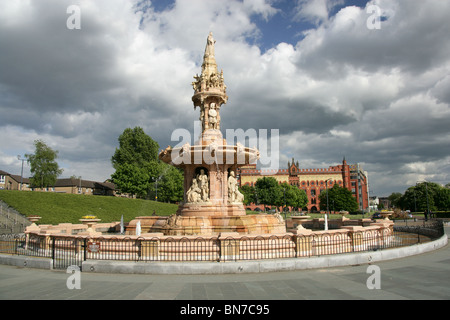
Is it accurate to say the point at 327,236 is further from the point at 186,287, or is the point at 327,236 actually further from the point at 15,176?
the point at 15,176

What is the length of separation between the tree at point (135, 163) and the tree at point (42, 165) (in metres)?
13.3

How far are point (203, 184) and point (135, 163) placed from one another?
57.6 m

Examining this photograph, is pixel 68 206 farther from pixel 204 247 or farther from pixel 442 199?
pixel 442 199

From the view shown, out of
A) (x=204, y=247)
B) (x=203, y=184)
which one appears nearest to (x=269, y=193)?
(x=203, y=184)

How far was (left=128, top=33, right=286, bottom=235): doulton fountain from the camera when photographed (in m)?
16.1

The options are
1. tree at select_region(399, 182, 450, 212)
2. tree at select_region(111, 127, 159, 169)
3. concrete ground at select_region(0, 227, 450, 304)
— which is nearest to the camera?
concrete ground at select_region(0, 227, 450, 304)

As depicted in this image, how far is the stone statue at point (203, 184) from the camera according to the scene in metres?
17.9

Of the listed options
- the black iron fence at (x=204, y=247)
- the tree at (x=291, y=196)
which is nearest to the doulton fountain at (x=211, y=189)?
the black iron fence at (x=204, y=247)

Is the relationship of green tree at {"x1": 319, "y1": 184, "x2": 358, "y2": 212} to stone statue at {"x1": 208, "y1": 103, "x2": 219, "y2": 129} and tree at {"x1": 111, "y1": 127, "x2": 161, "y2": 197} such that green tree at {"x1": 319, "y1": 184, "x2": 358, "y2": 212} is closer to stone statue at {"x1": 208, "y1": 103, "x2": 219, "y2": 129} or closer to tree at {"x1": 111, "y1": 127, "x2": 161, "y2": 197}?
tree at {"x1": 111, "y1": 127, "x2": 161, "y2": 197}

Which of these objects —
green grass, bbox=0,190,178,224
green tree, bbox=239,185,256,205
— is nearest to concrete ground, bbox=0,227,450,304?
green grass, bbox=0,190,178,224

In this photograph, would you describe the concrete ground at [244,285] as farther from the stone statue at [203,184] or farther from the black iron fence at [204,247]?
the stone statue at [203,184]

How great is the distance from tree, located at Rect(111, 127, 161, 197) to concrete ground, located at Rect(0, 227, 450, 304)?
2194 inches

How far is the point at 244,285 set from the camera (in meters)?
8.90
